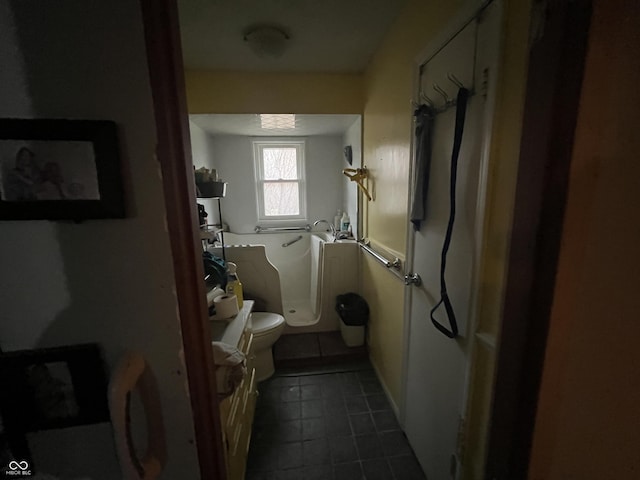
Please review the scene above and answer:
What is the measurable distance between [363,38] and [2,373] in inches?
80.7

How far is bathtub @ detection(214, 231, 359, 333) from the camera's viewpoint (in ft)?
6.95

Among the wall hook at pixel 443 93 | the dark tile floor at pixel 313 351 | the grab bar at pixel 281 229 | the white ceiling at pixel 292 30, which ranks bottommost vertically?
the dark tile floor at pixel 313 351

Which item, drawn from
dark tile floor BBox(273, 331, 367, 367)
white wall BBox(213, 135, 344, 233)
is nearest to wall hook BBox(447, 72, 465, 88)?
dark tile floor BBox(273, 331, 367, 367)

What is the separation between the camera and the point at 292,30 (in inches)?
60.0

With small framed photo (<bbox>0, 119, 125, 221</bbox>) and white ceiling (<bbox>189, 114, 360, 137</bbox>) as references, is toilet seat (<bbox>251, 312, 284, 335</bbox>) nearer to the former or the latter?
small framed photo (<bbox>0, 119, 125, 221</bbox>)

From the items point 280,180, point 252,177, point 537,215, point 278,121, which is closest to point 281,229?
point 280,180

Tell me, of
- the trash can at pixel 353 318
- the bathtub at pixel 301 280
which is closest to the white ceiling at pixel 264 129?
the bathtub at pixel 301 280

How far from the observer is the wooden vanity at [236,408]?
93 centimetres

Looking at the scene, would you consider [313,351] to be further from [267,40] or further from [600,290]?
[267,40]

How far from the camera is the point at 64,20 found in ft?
1.15

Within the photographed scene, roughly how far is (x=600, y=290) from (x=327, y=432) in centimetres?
155

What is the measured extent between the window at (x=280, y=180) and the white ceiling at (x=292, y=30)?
123 cm

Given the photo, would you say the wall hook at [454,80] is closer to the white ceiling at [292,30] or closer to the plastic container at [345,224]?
the white ceiling at [292,30]

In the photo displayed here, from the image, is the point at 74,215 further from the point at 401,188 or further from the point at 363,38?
the point at 363,38
